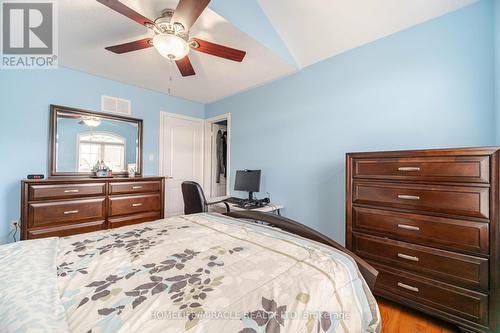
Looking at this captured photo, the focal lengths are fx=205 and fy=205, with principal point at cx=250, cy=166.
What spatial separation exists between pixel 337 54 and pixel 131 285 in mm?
2789

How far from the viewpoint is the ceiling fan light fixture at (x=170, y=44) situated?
1615mm

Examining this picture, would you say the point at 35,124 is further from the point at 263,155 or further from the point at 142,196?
the point at 263,155

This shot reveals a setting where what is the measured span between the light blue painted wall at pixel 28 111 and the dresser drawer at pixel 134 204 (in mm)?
970

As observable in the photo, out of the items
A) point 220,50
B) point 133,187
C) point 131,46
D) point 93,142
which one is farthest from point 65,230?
point 220,50

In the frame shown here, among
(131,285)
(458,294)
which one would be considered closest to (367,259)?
(458,294)

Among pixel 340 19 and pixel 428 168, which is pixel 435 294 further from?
pixel 340 19

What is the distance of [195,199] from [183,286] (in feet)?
6.48

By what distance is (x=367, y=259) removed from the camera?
1727 mm

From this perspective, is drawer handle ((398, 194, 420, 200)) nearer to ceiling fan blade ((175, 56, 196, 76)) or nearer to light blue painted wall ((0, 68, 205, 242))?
ceiling fan blade ((175, 56, 196, 76))

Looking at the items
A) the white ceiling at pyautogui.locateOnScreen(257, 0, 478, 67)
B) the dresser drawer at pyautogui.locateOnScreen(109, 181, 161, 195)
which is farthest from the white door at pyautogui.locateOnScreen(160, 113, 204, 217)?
the white ceiling at pyautogui.locateOnScreen(257, 0, 478, 67)

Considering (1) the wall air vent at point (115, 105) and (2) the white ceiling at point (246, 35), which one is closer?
(2) the white ceiling at point (246, 35)

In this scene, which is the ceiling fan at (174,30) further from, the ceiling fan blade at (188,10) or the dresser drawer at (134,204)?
the dresser drawer at (134,204)

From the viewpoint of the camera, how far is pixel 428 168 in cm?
145

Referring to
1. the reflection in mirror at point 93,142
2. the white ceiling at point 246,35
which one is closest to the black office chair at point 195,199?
the reflection in mirror at point 93,142
